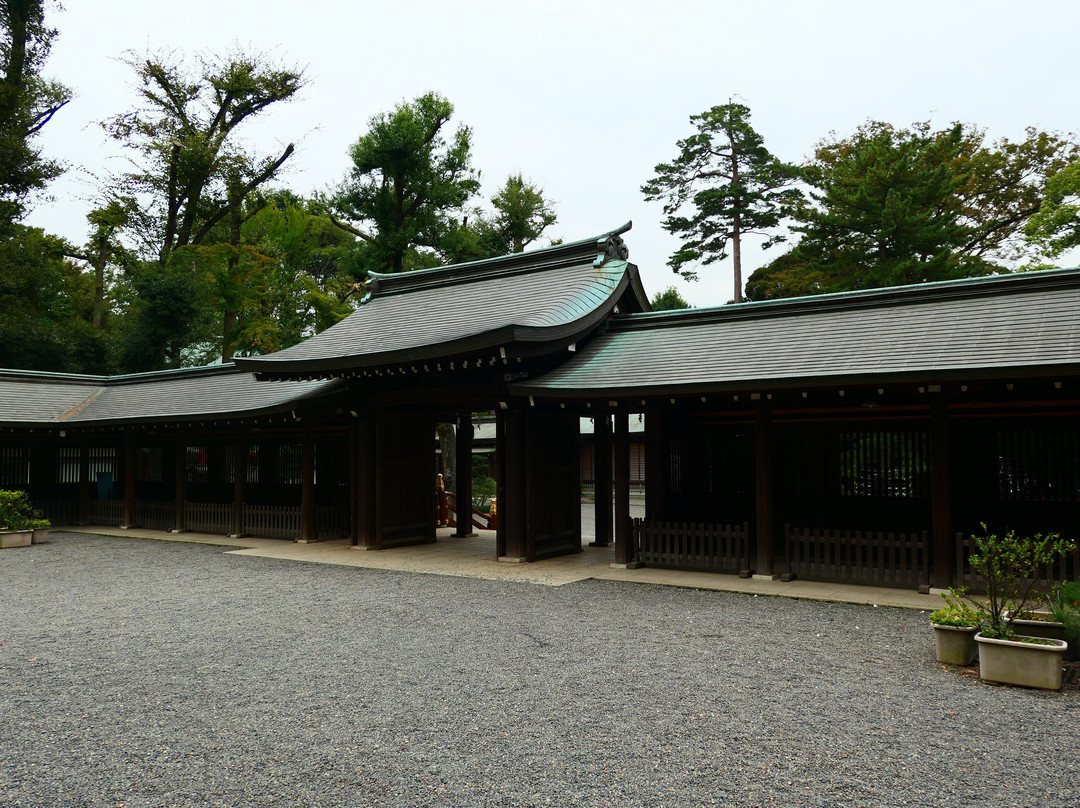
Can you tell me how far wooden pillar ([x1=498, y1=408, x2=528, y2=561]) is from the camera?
12.6 metres

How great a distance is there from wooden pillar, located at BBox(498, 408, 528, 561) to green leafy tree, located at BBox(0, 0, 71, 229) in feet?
89.4

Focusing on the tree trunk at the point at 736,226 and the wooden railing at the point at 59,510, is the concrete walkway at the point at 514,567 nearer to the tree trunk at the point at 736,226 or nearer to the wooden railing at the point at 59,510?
the wooden railing at the point at 59,510

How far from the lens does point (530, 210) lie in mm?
31234

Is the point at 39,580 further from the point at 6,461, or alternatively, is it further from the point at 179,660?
the point at 6,461

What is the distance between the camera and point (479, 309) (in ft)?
48.8

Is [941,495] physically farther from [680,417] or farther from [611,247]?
[611,247]

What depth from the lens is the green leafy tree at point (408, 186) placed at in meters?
28.0

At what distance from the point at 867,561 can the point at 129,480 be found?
55.7ft

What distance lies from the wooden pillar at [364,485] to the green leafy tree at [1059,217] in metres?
22.2

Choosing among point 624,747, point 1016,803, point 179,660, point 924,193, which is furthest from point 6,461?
point 924,193

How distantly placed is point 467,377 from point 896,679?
846 centimetres

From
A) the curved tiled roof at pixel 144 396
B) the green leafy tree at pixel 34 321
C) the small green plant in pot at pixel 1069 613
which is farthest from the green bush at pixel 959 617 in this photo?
the green leafy tree at pixel 34 321

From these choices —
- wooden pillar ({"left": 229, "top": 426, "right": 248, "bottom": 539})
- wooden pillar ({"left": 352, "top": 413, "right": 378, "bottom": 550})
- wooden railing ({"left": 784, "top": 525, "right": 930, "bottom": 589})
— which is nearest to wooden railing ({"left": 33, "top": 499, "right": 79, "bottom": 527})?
wooden pillar ({"left": 229, "top": 426, "right": 248, "bottom": 539})

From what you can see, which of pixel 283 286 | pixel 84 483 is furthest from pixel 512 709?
pixel 283 286
